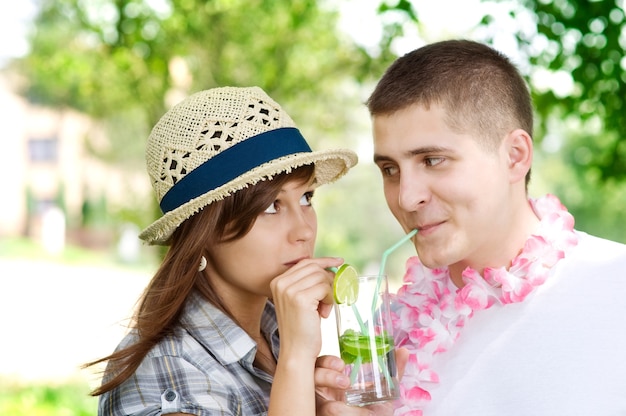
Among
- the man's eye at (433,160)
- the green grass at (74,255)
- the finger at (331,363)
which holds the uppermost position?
the green grass at (74,255)

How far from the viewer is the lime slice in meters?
2.44

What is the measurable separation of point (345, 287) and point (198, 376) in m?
0.58

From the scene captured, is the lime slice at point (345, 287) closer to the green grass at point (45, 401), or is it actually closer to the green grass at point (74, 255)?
the green grass at point (45, 401)

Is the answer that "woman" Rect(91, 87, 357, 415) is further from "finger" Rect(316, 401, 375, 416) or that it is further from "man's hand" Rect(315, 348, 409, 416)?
"finger" Rect(316, 401, 375, 416)

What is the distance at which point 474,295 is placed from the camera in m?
2.68

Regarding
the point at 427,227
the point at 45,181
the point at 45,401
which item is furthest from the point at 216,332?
the point at 45,181

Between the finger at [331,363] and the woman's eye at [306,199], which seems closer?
the finger at [331,363]

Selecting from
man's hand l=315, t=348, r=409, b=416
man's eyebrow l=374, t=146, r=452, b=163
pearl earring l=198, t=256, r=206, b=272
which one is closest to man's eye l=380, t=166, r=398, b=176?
man's eyebrow l=374, t=146, r=452, b=163

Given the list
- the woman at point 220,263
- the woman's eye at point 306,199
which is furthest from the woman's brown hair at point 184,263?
the woman's eye at point 306,199

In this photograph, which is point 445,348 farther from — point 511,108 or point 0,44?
point 0,44

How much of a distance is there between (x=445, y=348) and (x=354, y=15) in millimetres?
6372

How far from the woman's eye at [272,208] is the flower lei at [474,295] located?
63 cm

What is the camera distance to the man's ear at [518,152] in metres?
2.70

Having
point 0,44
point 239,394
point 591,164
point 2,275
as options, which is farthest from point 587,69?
point 2,275
